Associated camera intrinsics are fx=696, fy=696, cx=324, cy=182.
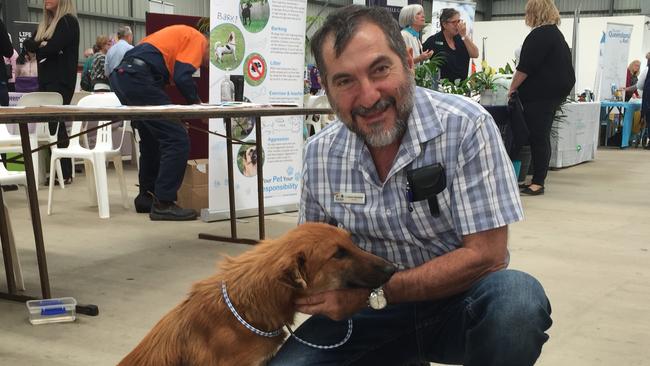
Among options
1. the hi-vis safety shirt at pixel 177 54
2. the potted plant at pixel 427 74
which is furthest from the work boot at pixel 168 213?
the potted plant at pixel 427 74

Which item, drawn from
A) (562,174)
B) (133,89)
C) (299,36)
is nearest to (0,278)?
(133,89)

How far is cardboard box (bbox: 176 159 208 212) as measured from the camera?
20.2ft

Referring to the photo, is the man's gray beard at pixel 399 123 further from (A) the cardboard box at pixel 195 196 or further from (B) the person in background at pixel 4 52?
(B) the person in background at pixel 4 52

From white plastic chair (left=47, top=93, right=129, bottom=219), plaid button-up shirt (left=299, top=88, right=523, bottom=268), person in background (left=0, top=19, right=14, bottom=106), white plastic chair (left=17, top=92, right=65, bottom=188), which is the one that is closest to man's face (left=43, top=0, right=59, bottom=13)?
person in background (left=0, top=19, right=14, bottom=106)

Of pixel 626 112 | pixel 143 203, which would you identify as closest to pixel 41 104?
pixel 143 203

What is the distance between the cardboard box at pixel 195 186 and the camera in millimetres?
6168

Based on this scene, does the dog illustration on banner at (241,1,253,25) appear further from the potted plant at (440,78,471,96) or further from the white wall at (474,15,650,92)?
the white wall at (474,15,650,92)

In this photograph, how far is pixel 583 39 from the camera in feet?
64.6

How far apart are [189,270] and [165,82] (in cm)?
205

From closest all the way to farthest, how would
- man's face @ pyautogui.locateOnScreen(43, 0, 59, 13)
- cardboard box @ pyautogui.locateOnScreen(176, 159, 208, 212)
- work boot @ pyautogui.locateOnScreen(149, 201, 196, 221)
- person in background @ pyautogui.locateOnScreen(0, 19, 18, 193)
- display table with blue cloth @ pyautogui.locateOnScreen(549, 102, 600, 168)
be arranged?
1. work boot @ pyautogui.locateOnScreen(149, 201, 196, 221)
2. cardboard box @ pyautogui.locateOnScreen(176, 159, 208, 212)
3. person in background @ pyautogui.locateOnScreen(0, 19, 18, 193)
4. man's face @ pyautogui.locateOnScreen(43, 0, 59, 13)
5. display table with blue cloth @ pyautogui.locateOnScreen(549, 102, 600, 168)

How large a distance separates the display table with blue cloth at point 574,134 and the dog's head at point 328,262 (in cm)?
754

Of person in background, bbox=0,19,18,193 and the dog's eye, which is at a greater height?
person in background, bbox=0,19,18,193

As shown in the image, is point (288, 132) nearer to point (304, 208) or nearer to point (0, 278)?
point (0, 278)

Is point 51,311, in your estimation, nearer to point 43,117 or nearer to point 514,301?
point 43,117
